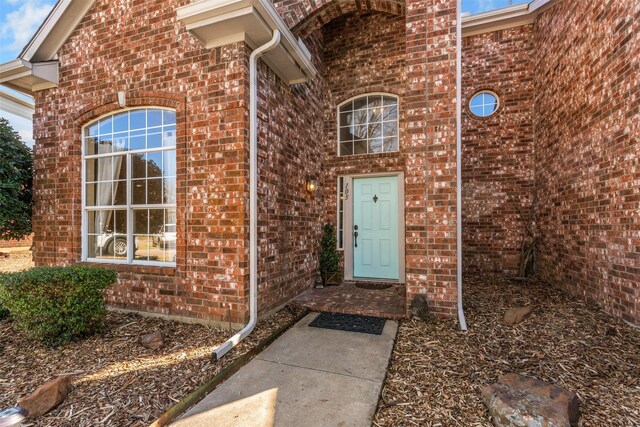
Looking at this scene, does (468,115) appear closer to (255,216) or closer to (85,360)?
(255,216)

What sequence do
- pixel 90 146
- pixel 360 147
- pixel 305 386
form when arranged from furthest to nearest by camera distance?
pixel 360 147 < pixel 90 146 < pixel 305 386

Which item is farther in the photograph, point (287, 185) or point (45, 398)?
point (287, 185)

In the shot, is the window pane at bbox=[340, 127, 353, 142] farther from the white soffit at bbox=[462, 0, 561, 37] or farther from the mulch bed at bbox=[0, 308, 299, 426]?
the mulch bed at bbox=[0, 308, 299, 426]

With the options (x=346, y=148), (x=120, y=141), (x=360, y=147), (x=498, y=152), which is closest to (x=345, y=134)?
(x=346, y=148)

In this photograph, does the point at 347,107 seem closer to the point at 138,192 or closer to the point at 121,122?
the point at 121,122

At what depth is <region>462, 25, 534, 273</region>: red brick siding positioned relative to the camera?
5895 millimetres

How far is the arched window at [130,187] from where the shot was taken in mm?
4059

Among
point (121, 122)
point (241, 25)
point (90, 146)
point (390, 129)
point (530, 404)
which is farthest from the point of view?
point (390, 129)

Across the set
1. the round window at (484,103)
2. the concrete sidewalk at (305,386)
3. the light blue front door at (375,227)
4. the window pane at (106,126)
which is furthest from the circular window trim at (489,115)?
the window pane at (106,126)

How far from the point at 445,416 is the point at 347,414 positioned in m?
0.68

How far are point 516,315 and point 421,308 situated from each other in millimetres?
1119

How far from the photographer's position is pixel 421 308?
359 centimetres

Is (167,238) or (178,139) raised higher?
(178,139)

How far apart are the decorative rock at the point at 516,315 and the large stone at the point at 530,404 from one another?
1.41 m
